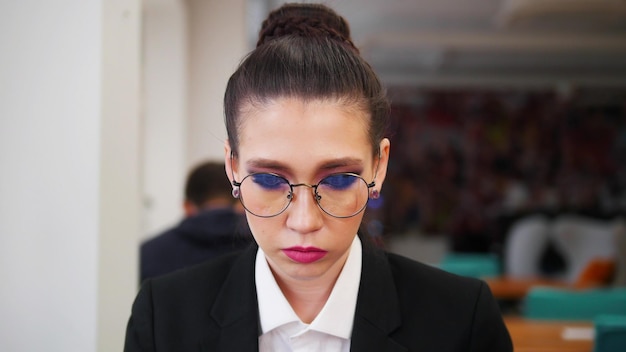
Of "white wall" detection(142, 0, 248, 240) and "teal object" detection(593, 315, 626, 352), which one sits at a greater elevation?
"white wall" detection(142, 0, 248, 240)

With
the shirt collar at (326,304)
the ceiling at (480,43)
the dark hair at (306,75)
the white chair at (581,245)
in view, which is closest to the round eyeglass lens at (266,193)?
the dark hair at (306,75)

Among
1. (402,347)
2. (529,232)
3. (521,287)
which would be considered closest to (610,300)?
(521,287)

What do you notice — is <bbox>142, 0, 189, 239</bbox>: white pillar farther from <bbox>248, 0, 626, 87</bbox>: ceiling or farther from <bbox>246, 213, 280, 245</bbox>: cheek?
<bbox>246, 213, 280, 245</bbox>: cheek

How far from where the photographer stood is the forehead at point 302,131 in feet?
4.52

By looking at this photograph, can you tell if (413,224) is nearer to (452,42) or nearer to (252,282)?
(452,42)

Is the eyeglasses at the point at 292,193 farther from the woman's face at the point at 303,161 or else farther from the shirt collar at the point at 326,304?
the shirt collar at the point at 326,304

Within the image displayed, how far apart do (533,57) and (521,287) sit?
5.30 metres

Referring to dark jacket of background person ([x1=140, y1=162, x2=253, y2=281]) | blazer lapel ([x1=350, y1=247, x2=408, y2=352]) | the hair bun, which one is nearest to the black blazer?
blazer lapel ([x1=350, y1=247, x2=408, y2=352])

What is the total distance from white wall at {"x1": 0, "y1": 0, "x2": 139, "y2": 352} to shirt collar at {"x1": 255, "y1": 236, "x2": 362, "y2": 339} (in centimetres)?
49

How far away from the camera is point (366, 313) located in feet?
5.16

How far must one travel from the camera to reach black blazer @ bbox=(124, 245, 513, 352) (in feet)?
5.11

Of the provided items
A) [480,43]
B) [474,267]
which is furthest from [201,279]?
[480,43]

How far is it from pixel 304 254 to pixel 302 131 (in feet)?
0.83

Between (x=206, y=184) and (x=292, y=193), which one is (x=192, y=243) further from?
(x=292, y=193)
